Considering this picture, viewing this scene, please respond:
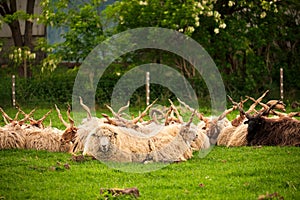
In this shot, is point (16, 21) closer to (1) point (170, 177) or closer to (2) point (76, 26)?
(2) point (76, 26)

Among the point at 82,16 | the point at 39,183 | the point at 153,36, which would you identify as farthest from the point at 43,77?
the point at 39,183

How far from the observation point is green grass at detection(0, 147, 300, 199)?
9.30 meters

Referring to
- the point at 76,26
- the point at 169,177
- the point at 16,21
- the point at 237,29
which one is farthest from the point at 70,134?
the point at 16,21

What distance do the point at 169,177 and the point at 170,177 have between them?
2cm

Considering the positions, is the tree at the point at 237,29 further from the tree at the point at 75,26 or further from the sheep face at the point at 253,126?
the sheep face at the point at 253,126

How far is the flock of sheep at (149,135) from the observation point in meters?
12.0

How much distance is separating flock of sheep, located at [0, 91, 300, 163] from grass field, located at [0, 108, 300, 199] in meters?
0.38

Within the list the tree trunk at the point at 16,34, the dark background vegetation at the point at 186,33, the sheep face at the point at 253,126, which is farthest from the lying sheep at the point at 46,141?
the tree trunk at the point at 16,34

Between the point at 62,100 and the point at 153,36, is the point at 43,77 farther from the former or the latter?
the point at 153,36

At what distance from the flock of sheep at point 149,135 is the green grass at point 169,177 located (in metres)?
0.38

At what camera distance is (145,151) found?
476 inches

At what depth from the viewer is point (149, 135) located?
41.9ft

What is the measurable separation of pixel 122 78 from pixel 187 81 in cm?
242

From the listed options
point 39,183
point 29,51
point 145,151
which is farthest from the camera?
point 29,51
